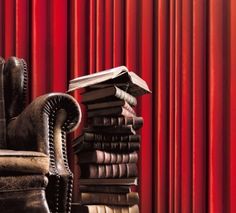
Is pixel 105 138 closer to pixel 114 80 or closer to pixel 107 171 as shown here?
pixel 107 171

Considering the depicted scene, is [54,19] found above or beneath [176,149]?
above

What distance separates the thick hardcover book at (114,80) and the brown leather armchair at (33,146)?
264 millimetres

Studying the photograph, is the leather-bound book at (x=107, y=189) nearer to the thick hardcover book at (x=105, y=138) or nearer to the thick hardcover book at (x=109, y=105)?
the thick hardcover book at (x=105, y=138)

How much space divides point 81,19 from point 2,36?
45cm

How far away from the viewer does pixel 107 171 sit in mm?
2490

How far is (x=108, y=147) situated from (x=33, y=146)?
0.46 metres

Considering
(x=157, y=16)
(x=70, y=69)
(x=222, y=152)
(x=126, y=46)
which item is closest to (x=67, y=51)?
(x=70, y=69)

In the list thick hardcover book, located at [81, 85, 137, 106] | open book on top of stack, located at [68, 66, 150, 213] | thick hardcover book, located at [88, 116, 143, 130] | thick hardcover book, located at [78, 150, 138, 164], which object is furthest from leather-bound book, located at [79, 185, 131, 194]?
thick hardcover book, located at [81, 85, 137, 106]

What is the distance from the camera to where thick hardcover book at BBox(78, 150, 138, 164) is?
96.7 inches

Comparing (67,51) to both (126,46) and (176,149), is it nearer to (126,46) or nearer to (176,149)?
(126,46)

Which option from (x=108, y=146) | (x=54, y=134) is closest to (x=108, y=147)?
(x=108, y=146)

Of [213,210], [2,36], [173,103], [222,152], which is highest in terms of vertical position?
[2,36]

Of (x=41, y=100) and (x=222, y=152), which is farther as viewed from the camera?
(x=222, y=152)

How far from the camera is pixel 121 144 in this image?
8.36 ft
